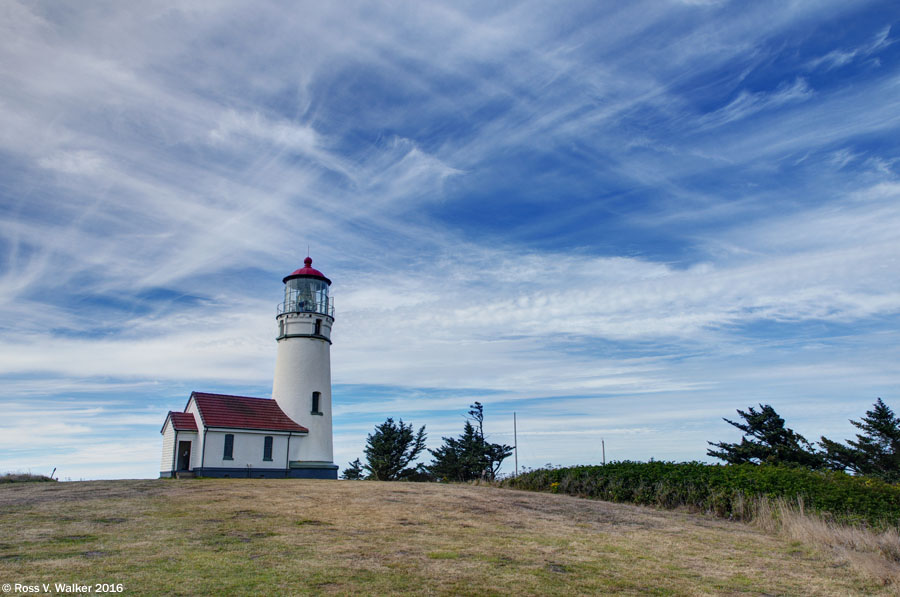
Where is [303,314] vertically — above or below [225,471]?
above

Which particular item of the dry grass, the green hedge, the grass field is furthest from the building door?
the dry grass

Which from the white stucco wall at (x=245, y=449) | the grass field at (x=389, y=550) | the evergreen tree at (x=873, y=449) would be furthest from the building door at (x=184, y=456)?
the evergreen tree at (x=873, y=449)

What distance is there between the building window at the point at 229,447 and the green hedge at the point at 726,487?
1434cm

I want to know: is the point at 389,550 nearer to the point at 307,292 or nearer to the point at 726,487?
the point at 726,487

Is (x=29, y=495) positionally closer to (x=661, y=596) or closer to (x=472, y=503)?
(x=472, y=503)

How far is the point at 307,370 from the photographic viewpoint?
31.5 metres

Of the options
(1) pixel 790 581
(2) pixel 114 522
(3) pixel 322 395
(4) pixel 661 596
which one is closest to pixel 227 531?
(2) pixel 114 522

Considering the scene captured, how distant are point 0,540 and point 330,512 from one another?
20.5 feet

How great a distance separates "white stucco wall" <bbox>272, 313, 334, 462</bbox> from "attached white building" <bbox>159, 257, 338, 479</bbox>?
0.05 m

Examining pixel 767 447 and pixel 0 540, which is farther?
pixel 767 447

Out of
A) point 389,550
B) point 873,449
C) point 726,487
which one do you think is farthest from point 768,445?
point 389,550

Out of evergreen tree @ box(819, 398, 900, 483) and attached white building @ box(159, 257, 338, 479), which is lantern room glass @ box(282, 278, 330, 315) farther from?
evergreen tree @ box(819, 398, 900, 483)

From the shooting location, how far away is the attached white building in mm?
28203

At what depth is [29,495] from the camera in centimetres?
1697
